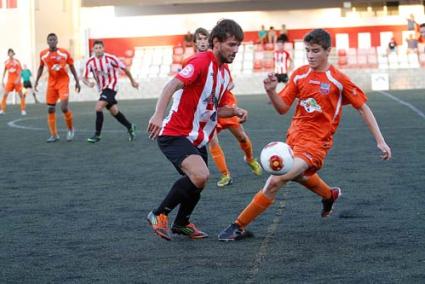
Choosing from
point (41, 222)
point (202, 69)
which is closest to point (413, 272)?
point (202, 69)

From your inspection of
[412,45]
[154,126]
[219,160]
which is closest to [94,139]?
[219,160]

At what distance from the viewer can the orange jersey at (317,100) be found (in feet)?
23.0

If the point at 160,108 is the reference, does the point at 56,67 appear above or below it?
above

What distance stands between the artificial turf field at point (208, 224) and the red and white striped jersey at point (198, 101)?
80cm

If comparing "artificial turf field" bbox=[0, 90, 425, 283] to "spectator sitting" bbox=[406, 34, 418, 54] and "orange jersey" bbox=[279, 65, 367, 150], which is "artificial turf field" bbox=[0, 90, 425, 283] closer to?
"orange jersey" bbox=[279, 65, 367, 150]

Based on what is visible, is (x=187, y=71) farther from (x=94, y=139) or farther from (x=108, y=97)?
(x=108, y=97)

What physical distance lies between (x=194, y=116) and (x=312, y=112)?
0.89 metres

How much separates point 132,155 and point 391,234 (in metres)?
7.32

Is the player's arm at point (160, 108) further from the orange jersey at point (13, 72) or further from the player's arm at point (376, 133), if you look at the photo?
the orange jersey at point (13, 72)

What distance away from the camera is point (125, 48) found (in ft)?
158

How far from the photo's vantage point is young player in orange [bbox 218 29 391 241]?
22.5 feet

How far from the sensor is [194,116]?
22.4 ft

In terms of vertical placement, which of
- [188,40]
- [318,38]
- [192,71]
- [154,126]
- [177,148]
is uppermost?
[188,40]

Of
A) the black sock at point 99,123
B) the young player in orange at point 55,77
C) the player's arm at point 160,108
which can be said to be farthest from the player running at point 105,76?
the player's arm at point 160,108
